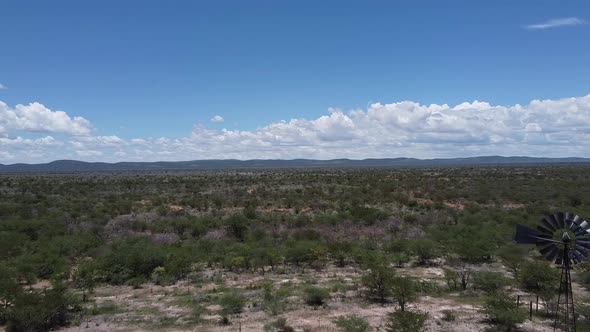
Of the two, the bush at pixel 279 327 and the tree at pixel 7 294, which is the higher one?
the tree at pixel 7 294

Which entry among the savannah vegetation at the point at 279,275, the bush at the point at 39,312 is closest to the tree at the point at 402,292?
the savannah vegetation at the point at 279,275

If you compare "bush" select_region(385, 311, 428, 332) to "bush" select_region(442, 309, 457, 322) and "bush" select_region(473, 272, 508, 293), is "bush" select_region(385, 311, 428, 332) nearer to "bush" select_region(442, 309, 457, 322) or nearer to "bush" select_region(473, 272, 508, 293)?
"bush" select_region(442, 309, 457, 322)

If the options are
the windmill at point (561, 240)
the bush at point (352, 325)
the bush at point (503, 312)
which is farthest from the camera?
the bush at point (503, 312)

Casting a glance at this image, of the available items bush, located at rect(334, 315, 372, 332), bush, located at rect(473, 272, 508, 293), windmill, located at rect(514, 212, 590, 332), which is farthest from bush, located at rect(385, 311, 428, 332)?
bush, located at rect(473, 272, 508, 293)

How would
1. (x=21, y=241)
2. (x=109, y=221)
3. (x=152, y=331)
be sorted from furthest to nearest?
1. (x=109, y=221)
2. (x=21, y=241)
3. (x=152, y=331)

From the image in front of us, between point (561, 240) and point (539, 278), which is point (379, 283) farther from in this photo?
point (561, 240)

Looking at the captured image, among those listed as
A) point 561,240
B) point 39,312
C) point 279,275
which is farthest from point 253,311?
point 561,240

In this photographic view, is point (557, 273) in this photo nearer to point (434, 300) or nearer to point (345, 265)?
point (434, 300)

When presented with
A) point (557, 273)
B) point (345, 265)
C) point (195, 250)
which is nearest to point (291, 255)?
point (345, 265)

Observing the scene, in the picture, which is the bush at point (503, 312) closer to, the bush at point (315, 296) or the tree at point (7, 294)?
the bush at point (315, 296)
